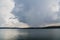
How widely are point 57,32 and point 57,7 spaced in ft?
0.97

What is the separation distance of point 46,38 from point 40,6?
0.38 meters

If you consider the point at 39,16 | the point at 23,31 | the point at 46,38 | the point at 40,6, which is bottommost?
the point at 46,38

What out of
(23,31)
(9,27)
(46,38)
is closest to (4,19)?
(9,27)

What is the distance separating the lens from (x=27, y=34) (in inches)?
39.0

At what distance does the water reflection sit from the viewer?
983 mm

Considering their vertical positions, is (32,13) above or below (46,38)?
above

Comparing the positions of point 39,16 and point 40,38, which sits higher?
point 39,16

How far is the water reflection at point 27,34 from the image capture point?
983mm

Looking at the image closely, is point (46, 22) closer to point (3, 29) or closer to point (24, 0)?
point (24, 0)

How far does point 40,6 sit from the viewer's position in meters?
0.99

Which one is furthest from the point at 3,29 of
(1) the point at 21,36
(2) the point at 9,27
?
(1) the point at 21,36

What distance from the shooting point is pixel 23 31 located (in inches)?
38.7

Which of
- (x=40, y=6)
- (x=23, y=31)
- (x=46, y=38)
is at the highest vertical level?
(x=40, y=6)

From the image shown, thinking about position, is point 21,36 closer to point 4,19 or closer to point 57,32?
point 4,19
